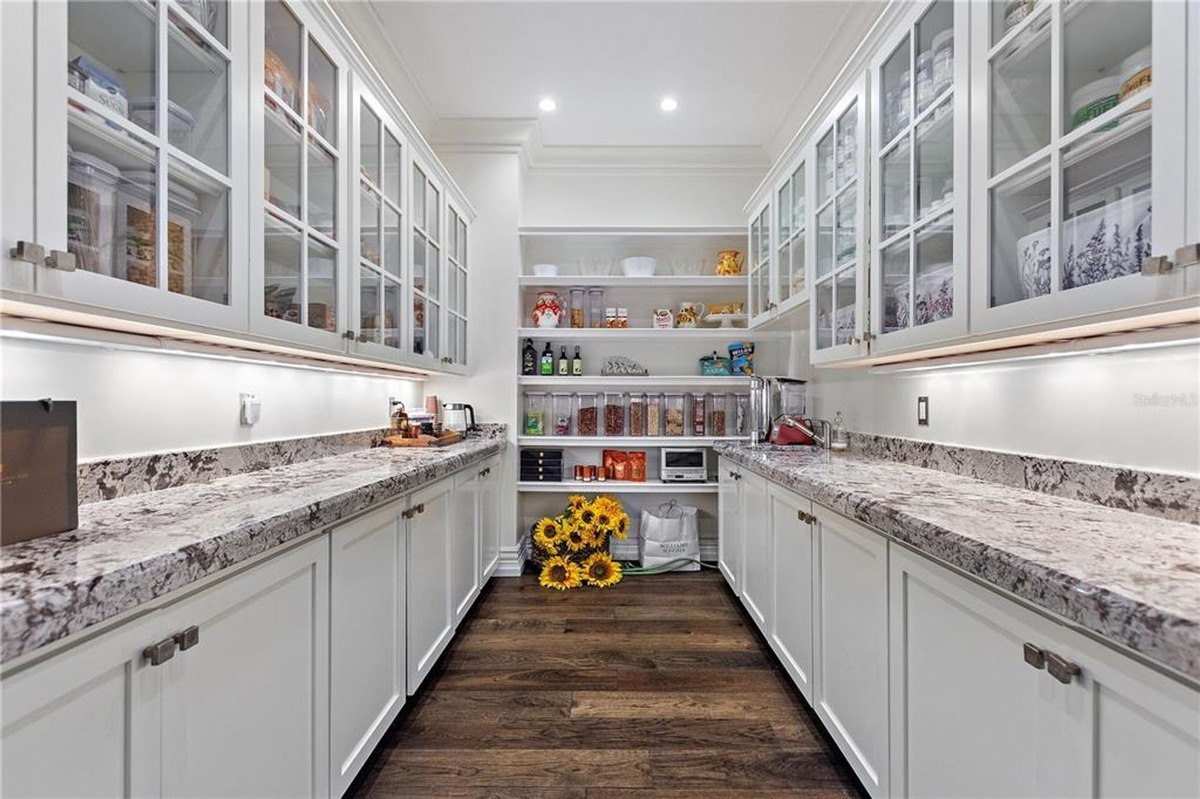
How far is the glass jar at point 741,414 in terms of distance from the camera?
3557 mm

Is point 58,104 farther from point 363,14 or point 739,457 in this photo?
point 739,457

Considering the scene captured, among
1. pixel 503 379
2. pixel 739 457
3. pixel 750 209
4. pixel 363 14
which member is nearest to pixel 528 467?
pixel 503 379

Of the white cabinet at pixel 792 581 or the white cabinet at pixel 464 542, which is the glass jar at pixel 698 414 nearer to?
the white cabinet at pixel 792 581

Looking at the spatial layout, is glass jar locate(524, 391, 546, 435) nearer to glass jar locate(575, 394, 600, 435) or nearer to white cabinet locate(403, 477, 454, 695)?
glass jar locate(575, 394, 600, 435)

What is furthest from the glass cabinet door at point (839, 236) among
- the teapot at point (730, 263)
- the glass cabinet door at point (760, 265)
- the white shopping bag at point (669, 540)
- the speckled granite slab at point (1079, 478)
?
the white shopping bag at point (669, 540)

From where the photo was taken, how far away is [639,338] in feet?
12.1

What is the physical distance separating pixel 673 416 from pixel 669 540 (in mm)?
831

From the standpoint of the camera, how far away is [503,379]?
11.4 ft

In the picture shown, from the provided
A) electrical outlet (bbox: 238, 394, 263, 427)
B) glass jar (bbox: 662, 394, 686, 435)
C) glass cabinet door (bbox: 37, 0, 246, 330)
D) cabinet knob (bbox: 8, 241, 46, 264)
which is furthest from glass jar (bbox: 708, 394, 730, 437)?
cabinet knob (bbox: 8, 241, 46, 264)

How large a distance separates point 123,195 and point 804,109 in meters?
3.22

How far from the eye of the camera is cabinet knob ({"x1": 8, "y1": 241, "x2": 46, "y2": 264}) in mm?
805

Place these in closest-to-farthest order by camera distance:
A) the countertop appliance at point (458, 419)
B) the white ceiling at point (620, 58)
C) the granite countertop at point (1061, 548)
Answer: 1. the granite countertop at point (1061, 548)
2. the white ceiling at point (620, 58)
3. the countertop appliance at point (458, 419)

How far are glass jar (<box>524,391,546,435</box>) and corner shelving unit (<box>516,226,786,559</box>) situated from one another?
0.06 metres

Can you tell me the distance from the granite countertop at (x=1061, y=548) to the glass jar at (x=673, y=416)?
6.47ft
